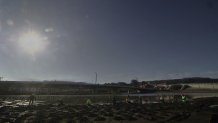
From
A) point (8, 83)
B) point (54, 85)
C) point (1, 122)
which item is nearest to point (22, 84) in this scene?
point (8, 83)

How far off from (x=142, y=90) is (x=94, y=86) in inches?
1449

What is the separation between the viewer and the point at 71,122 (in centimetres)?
2756

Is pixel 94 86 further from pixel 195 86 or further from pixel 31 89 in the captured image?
pixel 195 86

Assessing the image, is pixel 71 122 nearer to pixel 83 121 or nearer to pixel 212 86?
pixel 83 121

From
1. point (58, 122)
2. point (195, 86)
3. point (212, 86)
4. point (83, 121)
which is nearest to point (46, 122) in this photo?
point (58, 122)

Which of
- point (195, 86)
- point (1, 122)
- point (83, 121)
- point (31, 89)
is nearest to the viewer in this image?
point (1, 122)

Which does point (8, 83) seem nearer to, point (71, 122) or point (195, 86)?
point (195, 86)

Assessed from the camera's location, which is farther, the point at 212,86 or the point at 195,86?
the point at 195,86

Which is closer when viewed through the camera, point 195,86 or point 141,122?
point 141,122

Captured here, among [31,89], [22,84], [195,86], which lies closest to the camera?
[195,86]

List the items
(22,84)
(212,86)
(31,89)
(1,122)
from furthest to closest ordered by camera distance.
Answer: (31,89) → (22,84) → (212,86) → (1,122)

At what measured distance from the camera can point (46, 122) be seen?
27688 mm

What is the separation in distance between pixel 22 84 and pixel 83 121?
6158 inches

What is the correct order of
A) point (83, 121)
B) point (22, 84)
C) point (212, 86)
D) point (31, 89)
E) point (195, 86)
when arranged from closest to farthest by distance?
point (83, 121), point (212, 86), point (195, 86), point (22, 84), point (31, 89)
